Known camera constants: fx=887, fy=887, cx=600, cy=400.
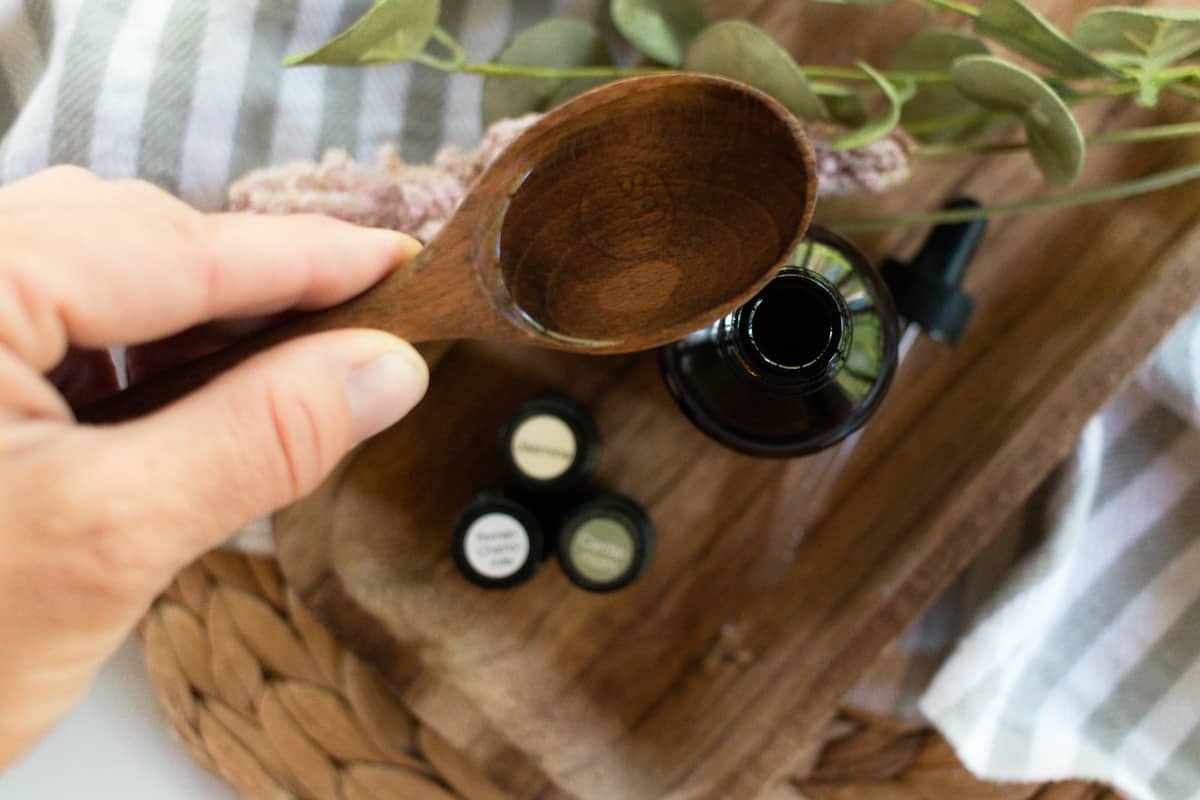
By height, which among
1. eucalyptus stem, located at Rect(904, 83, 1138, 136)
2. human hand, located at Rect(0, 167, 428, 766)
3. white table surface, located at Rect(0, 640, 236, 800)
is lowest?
white table surface, located at Rect(0, 640, 236, 800)

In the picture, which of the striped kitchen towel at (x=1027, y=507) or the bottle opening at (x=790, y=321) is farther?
the striped kitchen towel at (x=1027, y=507)

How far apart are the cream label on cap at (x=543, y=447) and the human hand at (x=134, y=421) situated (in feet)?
0.54

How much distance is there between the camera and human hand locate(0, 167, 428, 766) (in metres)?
0.31

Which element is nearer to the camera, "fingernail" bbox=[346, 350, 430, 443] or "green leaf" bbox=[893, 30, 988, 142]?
"fingernail" bbox=[346, 350, 430, 443]

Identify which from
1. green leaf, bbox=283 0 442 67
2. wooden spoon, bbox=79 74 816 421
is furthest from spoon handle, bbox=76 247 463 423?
green leaf, bbox=283 0 442 67

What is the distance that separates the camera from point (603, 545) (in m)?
0.55

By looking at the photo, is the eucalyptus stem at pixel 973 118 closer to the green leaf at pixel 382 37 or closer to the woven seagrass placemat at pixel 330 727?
the green leaf at pixel 382 37

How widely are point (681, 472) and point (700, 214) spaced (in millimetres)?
231

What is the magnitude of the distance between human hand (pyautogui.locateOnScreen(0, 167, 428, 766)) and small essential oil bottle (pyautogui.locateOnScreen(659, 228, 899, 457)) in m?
0.14

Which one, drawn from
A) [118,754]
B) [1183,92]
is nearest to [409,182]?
[1183,92]

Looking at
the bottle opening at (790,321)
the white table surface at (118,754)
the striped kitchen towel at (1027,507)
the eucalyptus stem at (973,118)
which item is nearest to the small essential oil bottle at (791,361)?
the bottle opening at (790,321)

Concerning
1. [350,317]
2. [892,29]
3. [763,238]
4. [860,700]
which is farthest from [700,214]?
[860,700]

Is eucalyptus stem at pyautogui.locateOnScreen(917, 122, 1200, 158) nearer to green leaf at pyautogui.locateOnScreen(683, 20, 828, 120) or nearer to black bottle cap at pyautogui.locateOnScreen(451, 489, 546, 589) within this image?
green leaf at pyautogui.locateOnScreen(683, 20, 828, 120)

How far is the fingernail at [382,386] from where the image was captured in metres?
0.36
